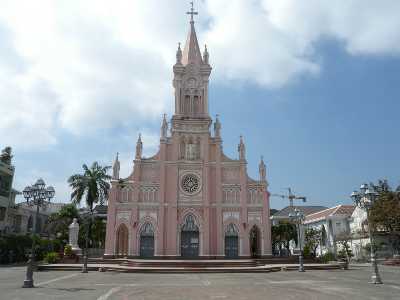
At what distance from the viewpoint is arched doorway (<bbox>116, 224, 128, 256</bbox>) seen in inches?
1662

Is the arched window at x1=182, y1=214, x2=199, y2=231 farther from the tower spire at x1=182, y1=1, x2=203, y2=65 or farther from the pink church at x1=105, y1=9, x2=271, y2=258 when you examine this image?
the tower spire at x1=182, y1=1, x2=203, y2=65

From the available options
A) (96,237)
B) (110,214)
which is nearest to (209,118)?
(110,214)

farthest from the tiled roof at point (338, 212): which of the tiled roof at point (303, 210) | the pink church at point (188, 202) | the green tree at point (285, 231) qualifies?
the pink church at point (188, 202)

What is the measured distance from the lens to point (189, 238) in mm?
41656

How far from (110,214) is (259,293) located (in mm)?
27952

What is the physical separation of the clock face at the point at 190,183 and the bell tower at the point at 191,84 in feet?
24.8

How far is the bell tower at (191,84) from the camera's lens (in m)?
46.9

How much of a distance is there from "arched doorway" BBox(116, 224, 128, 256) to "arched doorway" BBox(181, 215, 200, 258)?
21.5 ft

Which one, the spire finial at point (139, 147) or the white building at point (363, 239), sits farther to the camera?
the white building at point (363, 239)

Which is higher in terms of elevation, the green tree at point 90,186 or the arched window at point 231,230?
the green tree at point 90,186

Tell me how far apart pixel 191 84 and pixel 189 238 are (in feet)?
63.8

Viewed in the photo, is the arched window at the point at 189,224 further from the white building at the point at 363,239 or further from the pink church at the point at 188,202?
the white building at the point at 363,239

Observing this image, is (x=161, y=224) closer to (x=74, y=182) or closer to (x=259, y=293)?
(x=74, y=182)

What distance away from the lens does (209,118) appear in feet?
150
